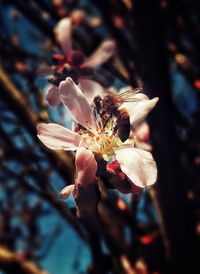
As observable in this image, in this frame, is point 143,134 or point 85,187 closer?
point 85,187

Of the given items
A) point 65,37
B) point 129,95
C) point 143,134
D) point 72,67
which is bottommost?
point 143,134

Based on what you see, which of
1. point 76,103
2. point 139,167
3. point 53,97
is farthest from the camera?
point 53,97

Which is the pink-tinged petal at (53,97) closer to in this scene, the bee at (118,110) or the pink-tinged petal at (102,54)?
the bee at (118,110)

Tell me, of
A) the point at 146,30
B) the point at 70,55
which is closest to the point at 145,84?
the point at 146,30

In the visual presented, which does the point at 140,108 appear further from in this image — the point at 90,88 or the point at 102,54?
the point at 102,54

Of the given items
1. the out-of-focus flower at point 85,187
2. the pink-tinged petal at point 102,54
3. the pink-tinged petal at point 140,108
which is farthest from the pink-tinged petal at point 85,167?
the pink-tinged petal at point 102,54

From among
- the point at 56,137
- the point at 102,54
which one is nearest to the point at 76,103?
the point at 56,137

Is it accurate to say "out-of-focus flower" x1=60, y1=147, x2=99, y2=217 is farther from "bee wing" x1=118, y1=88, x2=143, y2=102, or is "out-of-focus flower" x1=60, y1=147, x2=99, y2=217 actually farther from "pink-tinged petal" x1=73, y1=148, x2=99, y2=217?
"bee wing" x1=118, y1=88, x2=143, y2=102
